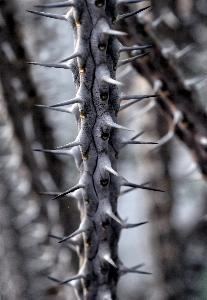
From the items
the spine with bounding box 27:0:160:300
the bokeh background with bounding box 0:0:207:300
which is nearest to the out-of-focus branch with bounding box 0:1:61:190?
the bokeh background with bounding box 0:0:207:300

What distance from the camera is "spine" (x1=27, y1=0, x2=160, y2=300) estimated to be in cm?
49

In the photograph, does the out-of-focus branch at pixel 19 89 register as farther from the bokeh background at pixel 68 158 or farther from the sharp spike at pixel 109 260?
the sharp spike at pixel 109 260

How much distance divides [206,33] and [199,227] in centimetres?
79

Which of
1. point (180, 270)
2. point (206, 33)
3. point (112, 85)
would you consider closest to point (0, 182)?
point (112, 85)

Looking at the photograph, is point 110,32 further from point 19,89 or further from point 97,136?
point 19,89

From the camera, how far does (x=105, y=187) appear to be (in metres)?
0.58

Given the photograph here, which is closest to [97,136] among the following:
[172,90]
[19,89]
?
[172,90]

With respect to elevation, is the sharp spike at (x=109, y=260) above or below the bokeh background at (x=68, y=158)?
above

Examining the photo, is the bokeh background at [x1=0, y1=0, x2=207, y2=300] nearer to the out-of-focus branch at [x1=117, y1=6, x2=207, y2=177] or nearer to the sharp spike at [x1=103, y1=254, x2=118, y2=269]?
the out-of-focus branch at [x1=117, y1=6, x2=207, y2=177]

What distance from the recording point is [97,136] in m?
0.54

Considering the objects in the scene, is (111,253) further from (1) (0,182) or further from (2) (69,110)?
(1) (0,182)

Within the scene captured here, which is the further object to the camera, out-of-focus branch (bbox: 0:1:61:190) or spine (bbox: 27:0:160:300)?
out-of-focus branch (bbox: 0:1:61:190)

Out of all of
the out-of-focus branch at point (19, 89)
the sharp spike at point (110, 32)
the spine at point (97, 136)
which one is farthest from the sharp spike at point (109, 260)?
the out-of-focus branch at point (19, 89)

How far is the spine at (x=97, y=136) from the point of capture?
49cm
